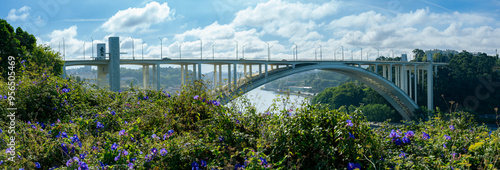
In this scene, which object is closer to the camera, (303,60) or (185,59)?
(185,59)

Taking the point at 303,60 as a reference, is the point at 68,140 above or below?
below

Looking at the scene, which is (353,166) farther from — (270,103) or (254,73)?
(254,73)

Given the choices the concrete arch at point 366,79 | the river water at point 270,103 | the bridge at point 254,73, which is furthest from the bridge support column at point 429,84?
the river water at point 270,103

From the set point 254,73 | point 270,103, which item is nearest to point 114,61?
point 254,73

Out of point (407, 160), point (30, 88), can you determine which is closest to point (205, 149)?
point (407, 160)

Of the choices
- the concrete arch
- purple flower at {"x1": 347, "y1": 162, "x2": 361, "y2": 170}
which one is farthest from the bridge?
purple flower at {"x1": 347, "y1": 162, "x2": 361, "y2": 170}

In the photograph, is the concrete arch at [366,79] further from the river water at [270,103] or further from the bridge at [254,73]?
the river water at [270,103]

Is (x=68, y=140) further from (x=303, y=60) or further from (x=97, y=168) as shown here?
(x=303, y=60)

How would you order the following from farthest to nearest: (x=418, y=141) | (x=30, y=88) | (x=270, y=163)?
(x=30, y=88) < (x=418, y=141) < (x=270, y=163)
